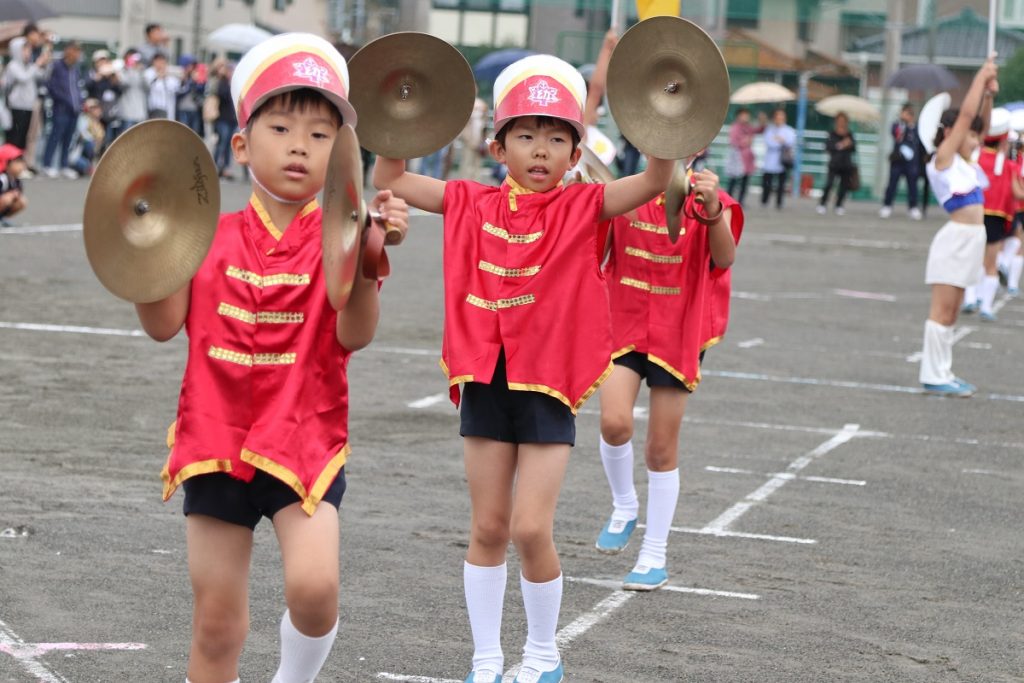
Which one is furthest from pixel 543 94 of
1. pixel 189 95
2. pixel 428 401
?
pixel 189 95

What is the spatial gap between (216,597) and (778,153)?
3083 centimetres

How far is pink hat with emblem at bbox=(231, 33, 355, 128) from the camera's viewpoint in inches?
171

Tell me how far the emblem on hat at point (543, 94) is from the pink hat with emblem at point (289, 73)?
1.01 m

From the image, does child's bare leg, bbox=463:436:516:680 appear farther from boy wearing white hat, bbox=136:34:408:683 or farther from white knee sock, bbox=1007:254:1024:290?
white knee sock, bbox=1007:254:1024:290

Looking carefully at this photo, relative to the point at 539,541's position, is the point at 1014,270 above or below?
below

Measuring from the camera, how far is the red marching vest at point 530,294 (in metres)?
5.34

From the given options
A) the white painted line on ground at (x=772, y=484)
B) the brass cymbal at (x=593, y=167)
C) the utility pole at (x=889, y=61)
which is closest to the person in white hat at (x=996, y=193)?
the white painted line on ground at (x=772, y=484)

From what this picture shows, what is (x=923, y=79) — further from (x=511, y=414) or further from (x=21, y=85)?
(x=511, y=414)

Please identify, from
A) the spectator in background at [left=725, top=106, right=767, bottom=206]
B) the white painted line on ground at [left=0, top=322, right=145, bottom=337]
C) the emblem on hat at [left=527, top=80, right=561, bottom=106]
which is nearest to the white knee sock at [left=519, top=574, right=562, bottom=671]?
the emblem on hat at [left=527, top=80, right=561, bottom=106]

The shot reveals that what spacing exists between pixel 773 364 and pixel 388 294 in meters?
4.36

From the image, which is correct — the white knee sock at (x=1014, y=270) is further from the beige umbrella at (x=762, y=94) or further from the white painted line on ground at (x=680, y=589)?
the beige umbrella at (x=762, y=94)

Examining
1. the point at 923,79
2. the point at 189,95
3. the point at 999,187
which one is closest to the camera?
the point at 999,187

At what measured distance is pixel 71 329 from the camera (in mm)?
12898

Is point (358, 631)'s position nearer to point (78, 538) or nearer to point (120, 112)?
point (78, 538)
